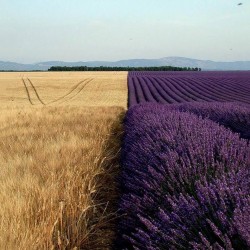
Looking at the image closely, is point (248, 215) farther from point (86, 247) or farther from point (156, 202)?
point (86, 247)

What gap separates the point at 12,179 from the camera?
3498 millimetres

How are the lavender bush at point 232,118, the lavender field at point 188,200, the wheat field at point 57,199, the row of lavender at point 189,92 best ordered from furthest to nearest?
the row of lavender at point 189,92
the lavender bush at point 232,118
the wheat field at point 57,199
the lavender field at point 188,200

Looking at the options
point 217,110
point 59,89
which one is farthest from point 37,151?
point 59,89

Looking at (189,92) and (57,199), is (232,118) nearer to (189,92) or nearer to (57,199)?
(57,199)

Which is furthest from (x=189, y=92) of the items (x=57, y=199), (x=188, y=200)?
(x=188, y=200)

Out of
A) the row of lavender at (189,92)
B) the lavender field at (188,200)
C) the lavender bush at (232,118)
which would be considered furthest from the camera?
the row of lavender at (189,92)

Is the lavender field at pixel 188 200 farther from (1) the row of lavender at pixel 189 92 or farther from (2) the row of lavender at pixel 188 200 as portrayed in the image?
(1) the row of lavender at pixel 189 92

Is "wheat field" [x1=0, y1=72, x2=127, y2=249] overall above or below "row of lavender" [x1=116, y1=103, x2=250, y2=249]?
below

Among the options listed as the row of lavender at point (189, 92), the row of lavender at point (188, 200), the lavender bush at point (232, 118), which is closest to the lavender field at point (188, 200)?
the row of lavender at point (188, 200)

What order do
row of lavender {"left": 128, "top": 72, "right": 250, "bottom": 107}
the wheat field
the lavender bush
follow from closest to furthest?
the wheat field < the lavender bush < row of lavender {"left": 128, "top": 72, "right": 250, "bottom": 107}

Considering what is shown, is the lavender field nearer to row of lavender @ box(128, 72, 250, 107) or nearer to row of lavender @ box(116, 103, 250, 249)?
row of lavender @ box(116, 103, 250, 249)

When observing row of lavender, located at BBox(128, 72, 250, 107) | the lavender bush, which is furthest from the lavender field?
row of lavender, located at BBox(128, 72, 250, 107)

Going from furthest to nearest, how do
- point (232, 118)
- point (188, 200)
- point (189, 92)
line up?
1. point (189, 92)
2. point (232, 118)
3. point (188, 200)

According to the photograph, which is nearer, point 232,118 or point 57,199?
point 57,199
